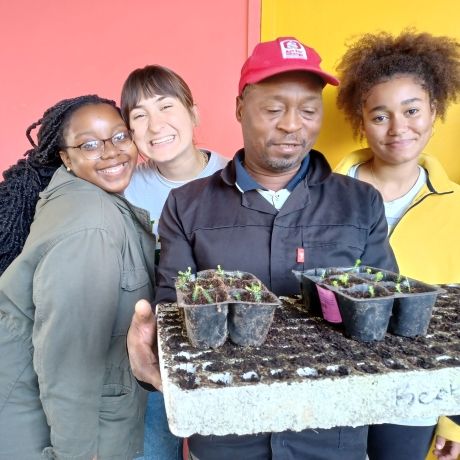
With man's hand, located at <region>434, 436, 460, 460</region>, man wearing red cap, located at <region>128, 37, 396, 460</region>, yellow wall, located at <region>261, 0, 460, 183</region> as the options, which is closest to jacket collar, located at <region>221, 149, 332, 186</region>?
man wearing red cap, located at <region>128, 37, 396, 460</region>

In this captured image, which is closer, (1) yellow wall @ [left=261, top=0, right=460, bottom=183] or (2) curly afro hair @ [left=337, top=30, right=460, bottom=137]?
(2) curly afro hair @ [left=337, top=30, right=460, bottom=137]

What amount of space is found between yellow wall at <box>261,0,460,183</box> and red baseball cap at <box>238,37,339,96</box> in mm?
734

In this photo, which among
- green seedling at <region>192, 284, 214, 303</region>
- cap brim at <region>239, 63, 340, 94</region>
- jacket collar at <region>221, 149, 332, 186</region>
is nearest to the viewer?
green seedling at <region>192, 284, 214, 303</region>

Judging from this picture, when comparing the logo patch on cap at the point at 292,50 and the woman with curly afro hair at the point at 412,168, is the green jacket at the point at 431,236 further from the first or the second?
the logo patch on cap at the point at 292,50

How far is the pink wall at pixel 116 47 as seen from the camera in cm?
169

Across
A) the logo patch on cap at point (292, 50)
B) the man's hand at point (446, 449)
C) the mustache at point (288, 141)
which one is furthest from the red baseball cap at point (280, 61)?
the man's hand at point (446, 449)

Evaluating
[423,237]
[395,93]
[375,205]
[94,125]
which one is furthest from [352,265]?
[94,125]

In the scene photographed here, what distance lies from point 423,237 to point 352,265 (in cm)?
40

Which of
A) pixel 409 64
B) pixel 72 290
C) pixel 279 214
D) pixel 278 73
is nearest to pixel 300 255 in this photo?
pixel 279 214

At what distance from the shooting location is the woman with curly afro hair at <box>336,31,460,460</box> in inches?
45.8

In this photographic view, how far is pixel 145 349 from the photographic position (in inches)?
32.1

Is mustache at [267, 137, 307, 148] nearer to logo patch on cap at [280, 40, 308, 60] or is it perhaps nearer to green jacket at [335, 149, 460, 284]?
logo patch on cap at [280, 40, 308, 60]

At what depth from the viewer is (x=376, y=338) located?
70cm

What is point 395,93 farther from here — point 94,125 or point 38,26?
point 38,26
